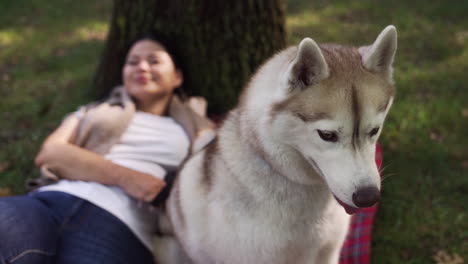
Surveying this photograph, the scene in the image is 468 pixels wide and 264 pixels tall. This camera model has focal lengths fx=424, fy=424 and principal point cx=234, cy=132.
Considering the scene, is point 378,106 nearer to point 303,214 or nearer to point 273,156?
point 273,156

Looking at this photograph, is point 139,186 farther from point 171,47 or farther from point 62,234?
point 171,47

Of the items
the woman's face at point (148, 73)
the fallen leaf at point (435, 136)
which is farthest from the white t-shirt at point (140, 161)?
the fallen leaf at point (435, 136)

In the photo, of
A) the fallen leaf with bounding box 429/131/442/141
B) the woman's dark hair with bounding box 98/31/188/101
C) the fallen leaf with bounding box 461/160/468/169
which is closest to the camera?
the woman's dark hair with bounding box 98/31/188/101

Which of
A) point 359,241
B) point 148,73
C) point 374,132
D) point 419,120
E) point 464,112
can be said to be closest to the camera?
point 374,132

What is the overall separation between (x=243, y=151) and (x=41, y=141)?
2.85 m

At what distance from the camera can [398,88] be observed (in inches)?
192

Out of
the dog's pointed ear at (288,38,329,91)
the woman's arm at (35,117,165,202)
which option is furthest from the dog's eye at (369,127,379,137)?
the woman's arm at (35,117,165,202)

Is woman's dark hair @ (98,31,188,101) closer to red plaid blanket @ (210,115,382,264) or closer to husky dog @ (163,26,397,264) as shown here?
husky dog @ (163,26,397,264)

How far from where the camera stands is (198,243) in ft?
8.07

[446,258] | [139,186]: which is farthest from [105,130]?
[446,258]

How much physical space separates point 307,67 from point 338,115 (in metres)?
0.25

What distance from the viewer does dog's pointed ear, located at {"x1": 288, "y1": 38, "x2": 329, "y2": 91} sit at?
175 cm

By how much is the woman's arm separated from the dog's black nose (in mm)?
1539

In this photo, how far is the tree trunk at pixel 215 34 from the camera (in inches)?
146
